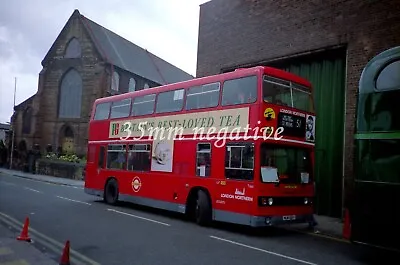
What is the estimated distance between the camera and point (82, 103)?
136 ft

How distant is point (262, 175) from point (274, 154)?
2.21ft

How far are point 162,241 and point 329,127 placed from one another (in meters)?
8.06

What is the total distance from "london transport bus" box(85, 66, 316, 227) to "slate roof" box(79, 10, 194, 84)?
100 feet

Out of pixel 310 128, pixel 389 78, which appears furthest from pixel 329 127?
pixel 389 78

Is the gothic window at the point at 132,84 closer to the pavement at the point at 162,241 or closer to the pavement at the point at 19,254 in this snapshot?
the pavement at the point at 162,241

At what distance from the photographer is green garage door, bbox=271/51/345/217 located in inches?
535

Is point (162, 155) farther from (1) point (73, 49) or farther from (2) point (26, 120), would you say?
(2) point (26, 120)

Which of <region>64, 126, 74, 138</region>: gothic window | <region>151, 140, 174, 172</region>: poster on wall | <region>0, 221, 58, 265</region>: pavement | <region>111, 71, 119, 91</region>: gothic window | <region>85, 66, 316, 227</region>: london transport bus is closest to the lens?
<region>0, 221, 58, 265</region>: pavement

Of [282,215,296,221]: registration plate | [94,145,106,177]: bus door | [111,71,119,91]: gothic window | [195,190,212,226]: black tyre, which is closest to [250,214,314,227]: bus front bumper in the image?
[282,215,296,221]: registration plate

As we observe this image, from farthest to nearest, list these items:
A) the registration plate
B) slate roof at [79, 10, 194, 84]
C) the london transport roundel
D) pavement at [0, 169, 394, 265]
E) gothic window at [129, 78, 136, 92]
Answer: gothic window at [129, 78, 136, 92] < slate roof at [79, 10, 194, 84] < the london transport roundel < the registration plate < pavement at [0, 169, 394, 265]

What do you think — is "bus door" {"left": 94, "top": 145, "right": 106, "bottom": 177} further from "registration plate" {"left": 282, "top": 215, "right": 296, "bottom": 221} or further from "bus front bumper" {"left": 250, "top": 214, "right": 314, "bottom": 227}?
"registration plate" {"left": 282, "top": 215, "right": 296, "bottom": 221}

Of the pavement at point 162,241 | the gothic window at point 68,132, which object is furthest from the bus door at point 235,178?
the gothic window at point 68,132

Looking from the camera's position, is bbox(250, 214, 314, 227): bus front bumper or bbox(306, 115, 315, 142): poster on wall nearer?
bbox(250, 214, 314, 227): bus front bumper

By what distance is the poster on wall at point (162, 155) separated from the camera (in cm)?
1252
